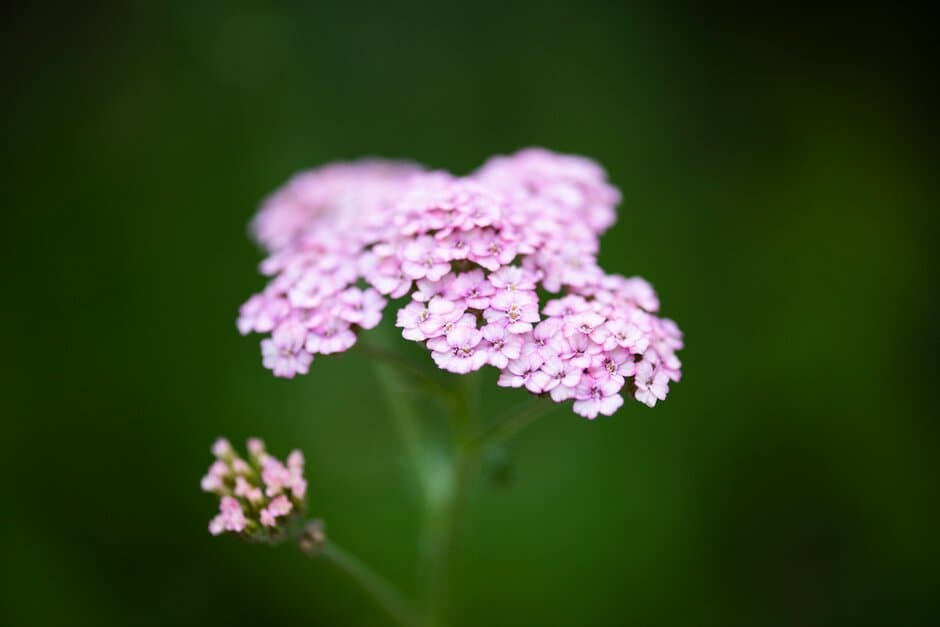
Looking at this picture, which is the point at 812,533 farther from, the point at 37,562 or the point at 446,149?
the point at 37,562

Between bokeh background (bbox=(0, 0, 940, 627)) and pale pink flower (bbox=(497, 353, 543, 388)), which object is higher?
bokeh background (bbox=(0, 0, 940, 627))

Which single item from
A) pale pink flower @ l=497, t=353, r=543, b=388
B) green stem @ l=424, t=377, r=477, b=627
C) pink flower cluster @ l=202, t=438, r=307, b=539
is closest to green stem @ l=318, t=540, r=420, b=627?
green stem @ l=424, t=377, r=477, b=627

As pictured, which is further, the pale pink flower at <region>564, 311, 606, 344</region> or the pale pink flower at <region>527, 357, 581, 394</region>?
the pale pink flower at <region>564, 311, 606, 344</region>

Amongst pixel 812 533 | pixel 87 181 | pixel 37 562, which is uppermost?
pixel 812 533

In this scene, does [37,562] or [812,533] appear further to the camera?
[812,533]

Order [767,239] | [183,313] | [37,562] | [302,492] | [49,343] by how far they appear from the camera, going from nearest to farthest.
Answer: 1. [302,492]
2. [37,562]
3. [49,343]
4. [183,313]
5. [767,239]

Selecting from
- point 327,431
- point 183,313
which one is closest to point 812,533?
point 327,431

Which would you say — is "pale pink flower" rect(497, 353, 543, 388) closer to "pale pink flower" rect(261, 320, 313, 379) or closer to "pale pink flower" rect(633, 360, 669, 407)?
"pale pink flower" rect(633, 360, 669, 407)

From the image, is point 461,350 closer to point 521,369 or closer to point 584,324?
point 521,369
